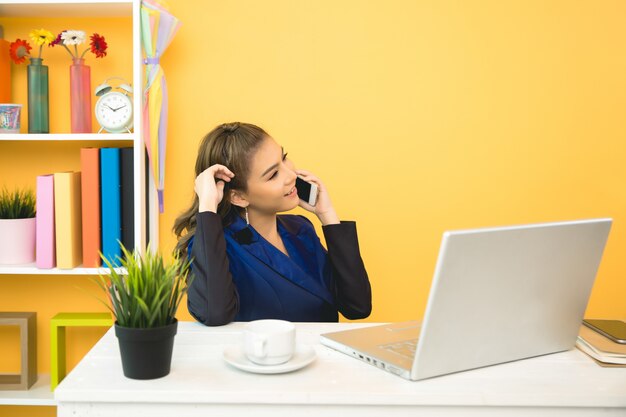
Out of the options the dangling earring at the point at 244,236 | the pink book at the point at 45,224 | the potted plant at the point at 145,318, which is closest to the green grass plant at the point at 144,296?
the potted plant at the point at 145,318

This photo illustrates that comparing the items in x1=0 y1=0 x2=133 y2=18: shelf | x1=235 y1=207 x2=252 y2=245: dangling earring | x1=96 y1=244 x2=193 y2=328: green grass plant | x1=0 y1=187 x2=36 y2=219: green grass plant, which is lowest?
x1=0 y1=187 x2=36 y2=219: green grass plant

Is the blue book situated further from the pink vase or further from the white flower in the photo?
the white flower

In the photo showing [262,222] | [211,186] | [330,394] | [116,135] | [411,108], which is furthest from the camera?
[411,108]

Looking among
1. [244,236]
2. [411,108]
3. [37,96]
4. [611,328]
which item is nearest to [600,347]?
[611,328]

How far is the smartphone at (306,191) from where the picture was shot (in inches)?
84.3

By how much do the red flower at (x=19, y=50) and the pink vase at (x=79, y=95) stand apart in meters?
0.18

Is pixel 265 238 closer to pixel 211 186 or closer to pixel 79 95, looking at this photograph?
pixel 211 186

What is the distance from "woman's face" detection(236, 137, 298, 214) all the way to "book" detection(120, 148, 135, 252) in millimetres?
609

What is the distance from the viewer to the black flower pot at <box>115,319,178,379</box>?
1204mm

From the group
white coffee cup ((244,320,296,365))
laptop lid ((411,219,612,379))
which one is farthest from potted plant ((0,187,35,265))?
laptop lid ((411,219,612,379))

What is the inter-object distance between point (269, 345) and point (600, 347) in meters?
0.66

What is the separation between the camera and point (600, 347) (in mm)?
1388

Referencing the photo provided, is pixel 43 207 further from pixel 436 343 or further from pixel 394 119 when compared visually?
pixel 436 343

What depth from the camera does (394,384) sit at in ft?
3.92
